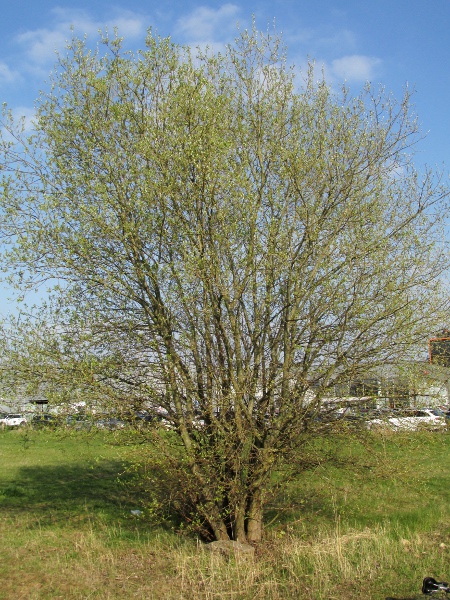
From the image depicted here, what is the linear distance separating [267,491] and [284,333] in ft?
8.69

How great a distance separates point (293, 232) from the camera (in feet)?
33.6

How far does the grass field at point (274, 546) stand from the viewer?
8.02m

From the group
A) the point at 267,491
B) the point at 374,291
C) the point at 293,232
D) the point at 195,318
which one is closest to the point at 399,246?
the point at 374,291

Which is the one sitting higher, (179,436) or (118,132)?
(118,132)

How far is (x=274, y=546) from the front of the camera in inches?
386

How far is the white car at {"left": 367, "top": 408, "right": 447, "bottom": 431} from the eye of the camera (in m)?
9.58

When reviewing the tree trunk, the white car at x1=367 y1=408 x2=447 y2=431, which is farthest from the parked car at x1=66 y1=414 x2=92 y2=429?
the white car at x1=367 y1=408 x2=447 y2=431

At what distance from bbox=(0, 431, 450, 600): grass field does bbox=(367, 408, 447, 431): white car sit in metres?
0.23

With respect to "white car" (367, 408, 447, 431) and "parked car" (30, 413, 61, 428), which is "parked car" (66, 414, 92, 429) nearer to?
"parked car" (30, 413, 61, 428)

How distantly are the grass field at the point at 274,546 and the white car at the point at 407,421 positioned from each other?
0.23m

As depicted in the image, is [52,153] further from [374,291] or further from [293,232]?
[374,291]

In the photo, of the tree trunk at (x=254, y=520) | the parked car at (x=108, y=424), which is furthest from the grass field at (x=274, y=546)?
the tree trunk at (x=254, y=520)

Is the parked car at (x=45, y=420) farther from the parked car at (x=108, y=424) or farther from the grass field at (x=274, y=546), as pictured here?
the parked car at (x=108, y=424)

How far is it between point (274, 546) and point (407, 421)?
303 cm
